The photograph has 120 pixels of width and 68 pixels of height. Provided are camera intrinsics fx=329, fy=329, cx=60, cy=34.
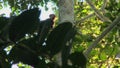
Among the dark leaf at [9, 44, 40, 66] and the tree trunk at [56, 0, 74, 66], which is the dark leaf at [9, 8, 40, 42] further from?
the tree trunk at [56, 0, 74, 66]

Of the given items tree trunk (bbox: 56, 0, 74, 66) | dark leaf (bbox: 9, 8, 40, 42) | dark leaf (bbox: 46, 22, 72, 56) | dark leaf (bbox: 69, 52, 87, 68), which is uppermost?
tree trunk (bbox: 56, 0, 74, 66)

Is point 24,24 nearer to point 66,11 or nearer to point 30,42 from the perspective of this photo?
point 30,42

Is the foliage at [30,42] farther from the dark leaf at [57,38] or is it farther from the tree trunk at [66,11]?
the tree trunk at [66,11]

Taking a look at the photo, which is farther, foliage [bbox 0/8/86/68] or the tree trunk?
the tree trunk

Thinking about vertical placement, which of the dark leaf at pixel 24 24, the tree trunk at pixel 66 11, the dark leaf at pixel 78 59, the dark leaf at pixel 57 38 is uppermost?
the tree trunk at pixel 66 11

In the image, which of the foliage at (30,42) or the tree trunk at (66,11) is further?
the tree trunk at (66,11)

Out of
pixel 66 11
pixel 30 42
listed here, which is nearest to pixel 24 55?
pixel 30 42

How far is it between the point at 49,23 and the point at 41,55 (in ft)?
0.26

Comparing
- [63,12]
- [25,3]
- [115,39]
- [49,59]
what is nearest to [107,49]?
[115,39]

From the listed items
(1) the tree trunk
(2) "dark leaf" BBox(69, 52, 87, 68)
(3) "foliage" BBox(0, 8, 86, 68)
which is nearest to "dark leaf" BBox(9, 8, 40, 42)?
(3) "foliage" BBox(0, 8, 86, 68)

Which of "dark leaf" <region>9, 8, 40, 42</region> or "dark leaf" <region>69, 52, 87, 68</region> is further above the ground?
"dark leaf" <region>9, 8, 40, 42</region>

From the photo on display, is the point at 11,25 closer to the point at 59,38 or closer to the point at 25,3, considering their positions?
the point at 59,38

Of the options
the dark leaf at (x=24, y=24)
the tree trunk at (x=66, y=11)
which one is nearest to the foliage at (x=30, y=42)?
the dark leaf at (x=24, y=24)

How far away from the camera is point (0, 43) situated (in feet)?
2.64
